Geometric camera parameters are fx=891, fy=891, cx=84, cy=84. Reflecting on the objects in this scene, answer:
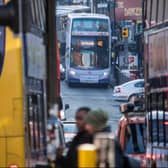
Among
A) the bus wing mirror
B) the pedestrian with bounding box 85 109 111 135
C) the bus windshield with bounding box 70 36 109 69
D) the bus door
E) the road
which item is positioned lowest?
the road

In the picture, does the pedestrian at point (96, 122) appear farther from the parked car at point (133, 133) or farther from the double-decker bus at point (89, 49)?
the double-decker bus at point (89, 49)

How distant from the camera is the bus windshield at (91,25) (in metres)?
52.9

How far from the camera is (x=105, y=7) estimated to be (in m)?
80.7

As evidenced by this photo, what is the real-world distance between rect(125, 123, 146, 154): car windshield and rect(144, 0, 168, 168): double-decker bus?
2.58ft

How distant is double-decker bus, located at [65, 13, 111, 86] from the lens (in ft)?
173

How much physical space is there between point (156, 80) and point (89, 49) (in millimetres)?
37626

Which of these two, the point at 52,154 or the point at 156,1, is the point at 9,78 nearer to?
the point at 52,154

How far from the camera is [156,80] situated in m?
15.3

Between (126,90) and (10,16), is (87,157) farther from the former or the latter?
(126,90)

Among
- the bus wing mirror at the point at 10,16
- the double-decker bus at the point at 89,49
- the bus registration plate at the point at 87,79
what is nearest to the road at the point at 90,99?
the bus registration plate at the point at 87,79

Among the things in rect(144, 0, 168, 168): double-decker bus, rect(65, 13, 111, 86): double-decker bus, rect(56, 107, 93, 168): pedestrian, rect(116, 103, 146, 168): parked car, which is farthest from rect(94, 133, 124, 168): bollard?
rect(65, 13, 111, 86): double-decker bus

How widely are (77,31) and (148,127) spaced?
37.5 meters

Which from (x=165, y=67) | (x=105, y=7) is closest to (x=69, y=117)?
(x=165, y=67)

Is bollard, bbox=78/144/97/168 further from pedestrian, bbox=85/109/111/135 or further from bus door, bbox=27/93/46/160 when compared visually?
bus door, bbox=27/93/46/160
